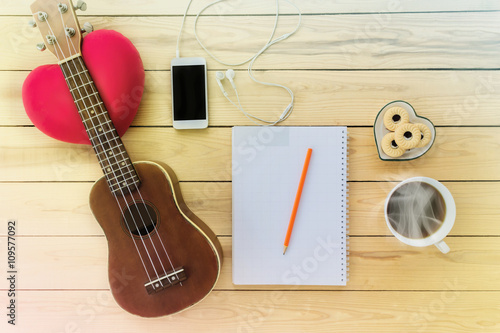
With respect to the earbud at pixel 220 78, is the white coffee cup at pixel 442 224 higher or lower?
lower

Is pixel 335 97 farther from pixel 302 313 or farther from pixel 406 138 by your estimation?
pixel 302 313

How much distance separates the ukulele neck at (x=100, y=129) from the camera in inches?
29.9

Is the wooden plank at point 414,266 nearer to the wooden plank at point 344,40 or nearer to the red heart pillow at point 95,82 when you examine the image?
the red heart pillow at point 95,82

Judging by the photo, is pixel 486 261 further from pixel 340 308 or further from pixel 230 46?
pixel 230 46

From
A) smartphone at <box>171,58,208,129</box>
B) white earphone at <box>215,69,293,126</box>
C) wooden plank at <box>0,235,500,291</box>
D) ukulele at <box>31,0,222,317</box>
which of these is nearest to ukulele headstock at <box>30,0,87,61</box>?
ukulele at <box>31,0,222,317</box>

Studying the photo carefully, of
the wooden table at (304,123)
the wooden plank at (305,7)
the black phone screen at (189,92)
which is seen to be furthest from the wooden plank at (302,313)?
the wooden plank at (305,7)

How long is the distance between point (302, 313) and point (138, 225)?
47 centimetres

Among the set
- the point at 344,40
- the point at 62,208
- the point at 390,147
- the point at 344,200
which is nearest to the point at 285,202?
the point at 344,200

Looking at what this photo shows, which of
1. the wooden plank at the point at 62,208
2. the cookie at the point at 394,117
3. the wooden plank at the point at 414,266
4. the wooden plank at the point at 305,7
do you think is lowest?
the wooden plank at the point at 414,266

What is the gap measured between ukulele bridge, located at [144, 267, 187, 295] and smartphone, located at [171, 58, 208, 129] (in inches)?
13.8

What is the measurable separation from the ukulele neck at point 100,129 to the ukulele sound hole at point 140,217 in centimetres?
4

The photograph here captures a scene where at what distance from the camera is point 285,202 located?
0.84 metres

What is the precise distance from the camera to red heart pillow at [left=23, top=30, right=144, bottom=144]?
767 mm

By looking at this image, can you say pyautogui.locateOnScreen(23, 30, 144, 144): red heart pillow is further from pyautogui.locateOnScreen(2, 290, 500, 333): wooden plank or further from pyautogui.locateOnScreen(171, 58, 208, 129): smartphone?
pyautogui.locateOnScreen(2, 290, 500, 333): wooden plank
